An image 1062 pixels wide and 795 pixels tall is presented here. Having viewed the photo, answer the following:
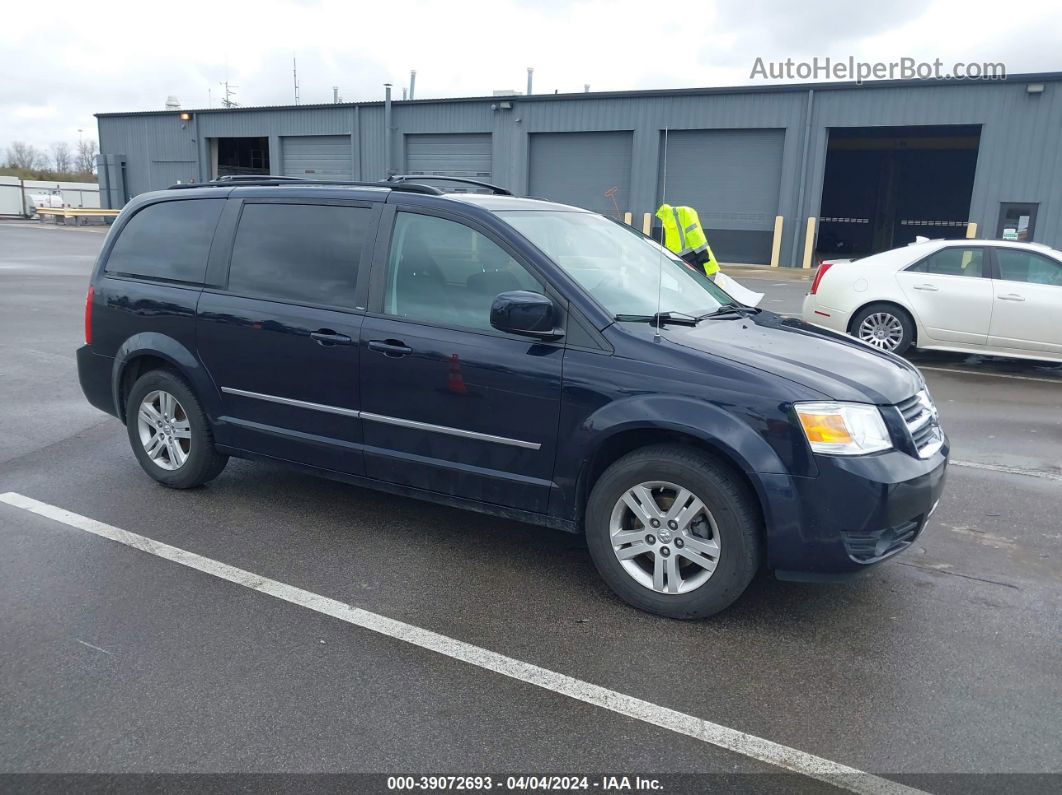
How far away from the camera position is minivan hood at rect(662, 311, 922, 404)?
12.0ft

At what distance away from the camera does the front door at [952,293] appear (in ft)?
32.2

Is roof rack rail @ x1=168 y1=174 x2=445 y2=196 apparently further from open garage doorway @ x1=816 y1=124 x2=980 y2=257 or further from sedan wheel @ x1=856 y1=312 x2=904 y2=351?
open garage doorway @ x1=816 y1=124 x2=980 y2=257

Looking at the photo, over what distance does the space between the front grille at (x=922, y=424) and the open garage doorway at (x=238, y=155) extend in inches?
1492

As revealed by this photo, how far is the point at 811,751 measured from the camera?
2916 millimetres

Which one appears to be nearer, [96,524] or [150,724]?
[150,724]

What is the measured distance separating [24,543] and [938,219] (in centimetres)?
3808

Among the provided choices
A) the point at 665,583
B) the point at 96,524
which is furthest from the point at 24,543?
the point at 665,583

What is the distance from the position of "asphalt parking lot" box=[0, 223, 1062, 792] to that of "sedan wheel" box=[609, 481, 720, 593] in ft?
0.65

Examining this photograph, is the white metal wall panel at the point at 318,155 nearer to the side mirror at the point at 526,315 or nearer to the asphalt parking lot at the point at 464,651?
the asphalt parking lot at the point at 464,651

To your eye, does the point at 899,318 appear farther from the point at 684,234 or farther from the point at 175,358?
the point at 175,358

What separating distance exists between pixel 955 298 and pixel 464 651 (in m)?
8.47

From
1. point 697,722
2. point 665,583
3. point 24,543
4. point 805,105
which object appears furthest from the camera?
point 805,105

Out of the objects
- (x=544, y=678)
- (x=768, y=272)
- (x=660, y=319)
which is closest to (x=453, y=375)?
(x=660, y=319)

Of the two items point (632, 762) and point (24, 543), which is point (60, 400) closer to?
point (24, 543)
